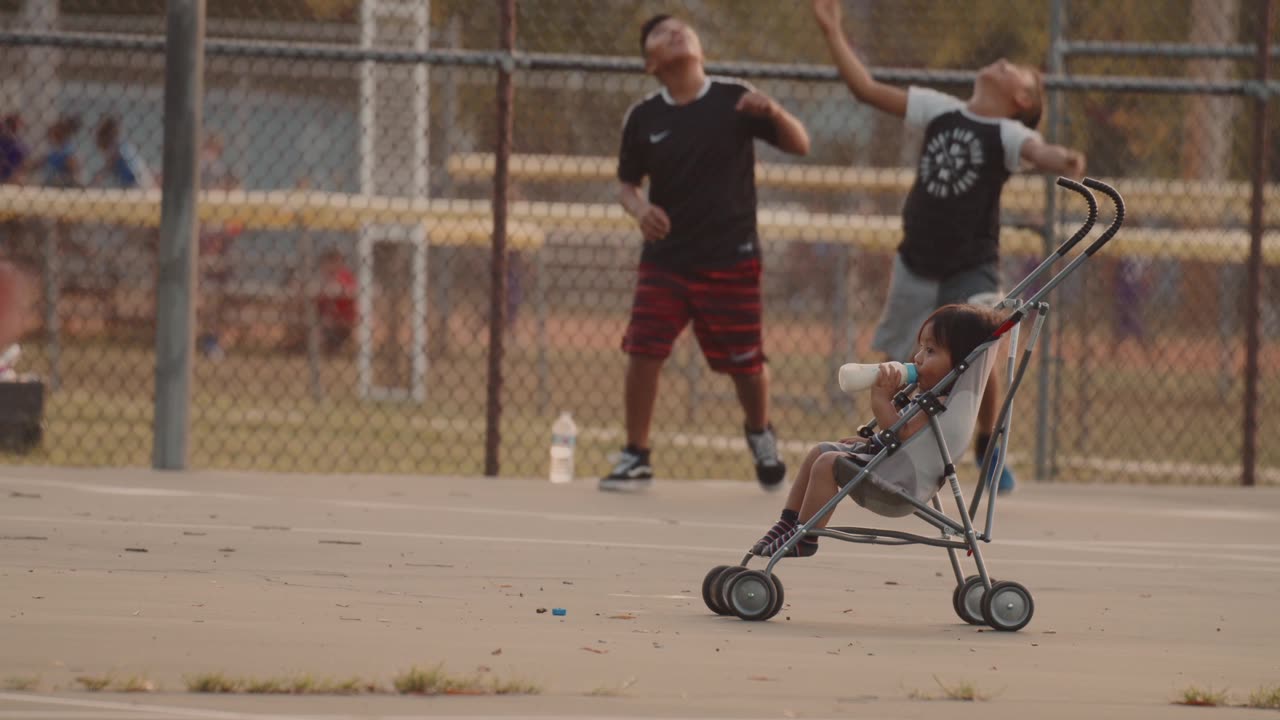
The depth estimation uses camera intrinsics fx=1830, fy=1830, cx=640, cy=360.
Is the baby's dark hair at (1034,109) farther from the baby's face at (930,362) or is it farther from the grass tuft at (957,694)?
the grass tuft at (957,694)

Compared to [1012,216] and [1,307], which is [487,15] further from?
[1,307]

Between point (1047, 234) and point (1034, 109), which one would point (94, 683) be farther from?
point (1047, 234)

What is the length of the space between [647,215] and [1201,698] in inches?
157

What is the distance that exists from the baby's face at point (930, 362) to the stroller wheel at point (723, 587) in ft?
2.47

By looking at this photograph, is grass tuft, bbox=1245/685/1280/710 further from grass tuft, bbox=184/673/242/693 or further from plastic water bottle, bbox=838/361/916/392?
grass tuft, bbox=184/673/242/693

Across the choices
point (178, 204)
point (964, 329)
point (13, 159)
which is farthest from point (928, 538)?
point (13, 159)

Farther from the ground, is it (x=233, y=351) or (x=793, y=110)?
(x=793, y=110)

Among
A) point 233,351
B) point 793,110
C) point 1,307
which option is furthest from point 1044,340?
point 793,110

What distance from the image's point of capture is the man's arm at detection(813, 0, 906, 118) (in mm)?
7805

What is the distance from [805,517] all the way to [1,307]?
2.80 meters

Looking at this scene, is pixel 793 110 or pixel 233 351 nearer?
pixel 233 351

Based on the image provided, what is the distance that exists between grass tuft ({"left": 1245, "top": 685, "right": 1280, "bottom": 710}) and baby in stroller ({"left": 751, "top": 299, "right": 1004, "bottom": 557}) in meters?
1.26

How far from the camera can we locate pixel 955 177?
777cm

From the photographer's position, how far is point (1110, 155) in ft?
62.3
